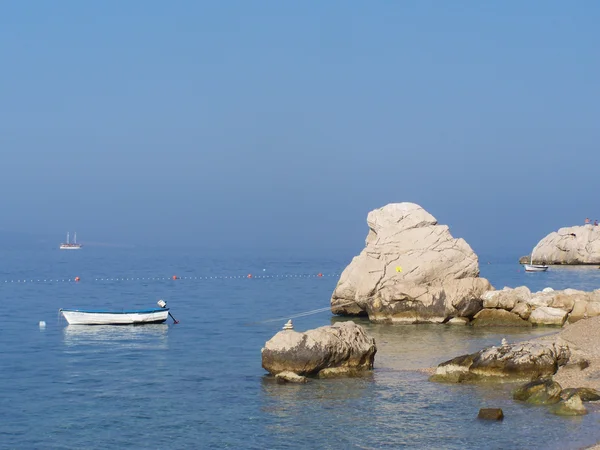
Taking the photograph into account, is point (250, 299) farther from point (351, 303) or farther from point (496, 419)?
point (496, 419)

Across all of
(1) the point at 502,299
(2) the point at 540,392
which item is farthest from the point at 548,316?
(2) the point at 540,392

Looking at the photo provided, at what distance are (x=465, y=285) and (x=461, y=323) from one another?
245 cm

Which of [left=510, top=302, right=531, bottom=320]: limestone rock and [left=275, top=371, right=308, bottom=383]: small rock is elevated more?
[left=510, top=302, right=531, bottom=320]: limestone rock

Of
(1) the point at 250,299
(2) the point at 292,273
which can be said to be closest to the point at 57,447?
(1) the point at 250,299

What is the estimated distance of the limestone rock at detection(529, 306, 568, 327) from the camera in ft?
163

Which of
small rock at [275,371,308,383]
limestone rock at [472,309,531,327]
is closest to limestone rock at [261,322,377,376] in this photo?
small rock at [275,371,308,383]

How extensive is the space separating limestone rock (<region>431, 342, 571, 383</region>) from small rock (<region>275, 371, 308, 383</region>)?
526cm

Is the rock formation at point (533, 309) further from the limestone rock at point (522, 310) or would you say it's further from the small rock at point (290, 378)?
the small rock at point (290, 378)

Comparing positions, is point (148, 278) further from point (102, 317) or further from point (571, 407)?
point (571, 407)

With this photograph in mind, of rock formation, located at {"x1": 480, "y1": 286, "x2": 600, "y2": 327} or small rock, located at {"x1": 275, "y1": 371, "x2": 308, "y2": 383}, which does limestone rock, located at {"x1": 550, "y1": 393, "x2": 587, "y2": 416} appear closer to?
small rock, located at {"x1": 275, "y1": 371, "x2": 308, "y2": 383}

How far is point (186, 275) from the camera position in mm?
115562

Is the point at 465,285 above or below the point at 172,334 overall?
above

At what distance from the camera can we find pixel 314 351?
32.0 metres

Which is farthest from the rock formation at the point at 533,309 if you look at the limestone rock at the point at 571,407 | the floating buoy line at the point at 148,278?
the floating buoy line at the point at 148,278
